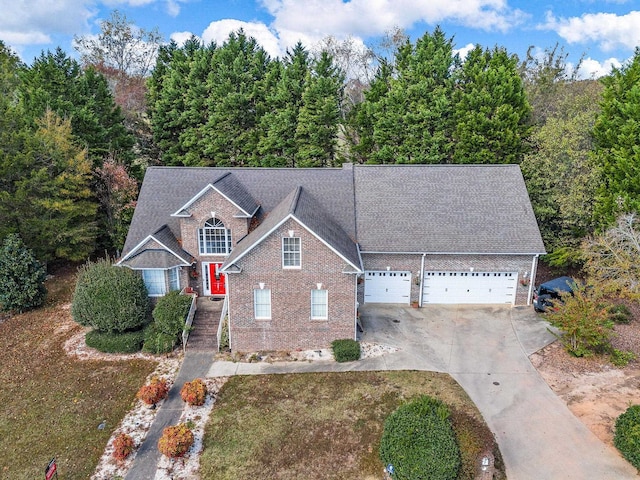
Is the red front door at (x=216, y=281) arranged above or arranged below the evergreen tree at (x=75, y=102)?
below

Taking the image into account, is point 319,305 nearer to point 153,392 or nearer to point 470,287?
point 153,392

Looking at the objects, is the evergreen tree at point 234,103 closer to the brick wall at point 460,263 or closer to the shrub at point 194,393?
the brick wall at point 460,263

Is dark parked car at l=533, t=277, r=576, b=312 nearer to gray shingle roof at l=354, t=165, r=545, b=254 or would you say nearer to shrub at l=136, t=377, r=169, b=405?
gray shingle roof at l=354, t=165, r=545, b=254

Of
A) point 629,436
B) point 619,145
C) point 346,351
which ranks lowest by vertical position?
point 346,351

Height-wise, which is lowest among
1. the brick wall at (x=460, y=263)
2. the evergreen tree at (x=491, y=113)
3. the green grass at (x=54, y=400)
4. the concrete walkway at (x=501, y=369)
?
the green grass at (x=54, y=400)

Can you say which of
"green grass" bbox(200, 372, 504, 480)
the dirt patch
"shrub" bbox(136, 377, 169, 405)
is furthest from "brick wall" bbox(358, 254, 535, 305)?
"shrub" bbox(136, 377, 169, 405)

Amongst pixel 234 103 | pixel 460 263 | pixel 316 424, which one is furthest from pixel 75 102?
pixel 316 424

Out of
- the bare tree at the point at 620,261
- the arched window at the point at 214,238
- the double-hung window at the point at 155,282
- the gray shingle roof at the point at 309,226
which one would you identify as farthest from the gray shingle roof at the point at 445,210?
the double-hung window at the point at 155,282
